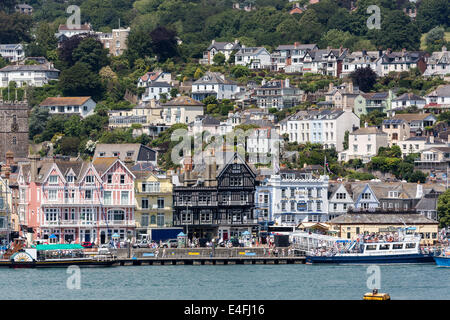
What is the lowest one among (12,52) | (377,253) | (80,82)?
(377,253)

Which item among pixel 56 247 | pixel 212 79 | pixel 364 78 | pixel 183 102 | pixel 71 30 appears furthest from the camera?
pixel 71 30

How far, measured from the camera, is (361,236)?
76000mm

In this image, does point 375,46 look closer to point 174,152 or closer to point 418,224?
point 174,152

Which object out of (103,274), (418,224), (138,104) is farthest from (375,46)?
(103,274)

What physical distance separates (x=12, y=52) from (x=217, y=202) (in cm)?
8168

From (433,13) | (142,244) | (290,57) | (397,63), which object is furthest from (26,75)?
(142,244)

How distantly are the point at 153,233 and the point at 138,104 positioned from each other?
55.3m

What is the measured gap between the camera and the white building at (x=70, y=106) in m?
129

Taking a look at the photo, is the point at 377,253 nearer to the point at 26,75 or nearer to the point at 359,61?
the point at 359,61

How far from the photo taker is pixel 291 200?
8425 cm

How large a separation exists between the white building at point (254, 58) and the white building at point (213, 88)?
1205 centimetres

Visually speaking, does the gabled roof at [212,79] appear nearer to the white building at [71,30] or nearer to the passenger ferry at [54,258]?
the white building at [71,30]

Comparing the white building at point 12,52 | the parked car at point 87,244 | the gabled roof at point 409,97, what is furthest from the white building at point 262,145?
the white building at point 12,52

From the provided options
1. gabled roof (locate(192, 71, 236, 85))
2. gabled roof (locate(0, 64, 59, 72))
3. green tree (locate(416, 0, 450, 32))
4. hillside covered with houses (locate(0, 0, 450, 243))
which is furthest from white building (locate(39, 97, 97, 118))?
green tree (locate(416, 0, 450, 32))
